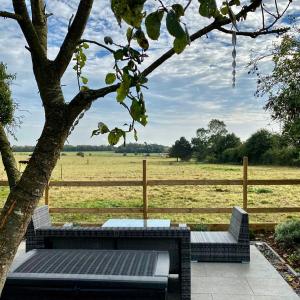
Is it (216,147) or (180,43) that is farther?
(216,147)

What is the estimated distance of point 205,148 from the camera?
1312 inches

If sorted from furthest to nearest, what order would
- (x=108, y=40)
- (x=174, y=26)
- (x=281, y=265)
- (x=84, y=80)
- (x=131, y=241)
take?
(x=281, y=265) < (x=131, y=241) < (x=84, y=80) < (x=108, y=40) < (x=174, y=26)

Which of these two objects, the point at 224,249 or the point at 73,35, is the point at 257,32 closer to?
the point at 73,35

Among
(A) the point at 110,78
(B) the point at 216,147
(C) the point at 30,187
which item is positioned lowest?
(C) the point at 30,187

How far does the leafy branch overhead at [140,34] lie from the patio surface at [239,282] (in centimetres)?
303

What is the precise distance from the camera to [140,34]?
0.83 metres

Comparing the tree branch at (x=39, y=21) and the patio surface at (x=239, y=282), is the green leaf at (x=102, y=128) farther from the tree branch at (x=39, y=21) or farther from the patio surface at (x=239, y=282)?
the patio surface at (x=239, y=282)

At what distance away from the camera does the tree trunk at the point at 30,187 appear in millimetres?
936

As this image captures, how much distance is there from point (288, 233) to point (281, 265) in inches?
36.5

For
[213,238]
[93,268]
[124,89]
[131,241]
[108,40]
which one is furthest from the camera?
[213,238]

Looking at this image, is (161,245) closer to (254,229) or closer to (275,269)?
(275,269)

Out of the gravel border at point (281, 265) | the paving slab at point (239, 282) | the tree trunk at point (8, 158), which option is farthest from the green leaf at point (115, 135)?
the gravel border at point (281, 265)

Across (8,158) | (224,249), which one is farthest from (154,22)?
(224,249)

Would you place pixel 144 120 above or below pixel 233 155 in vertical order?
below
